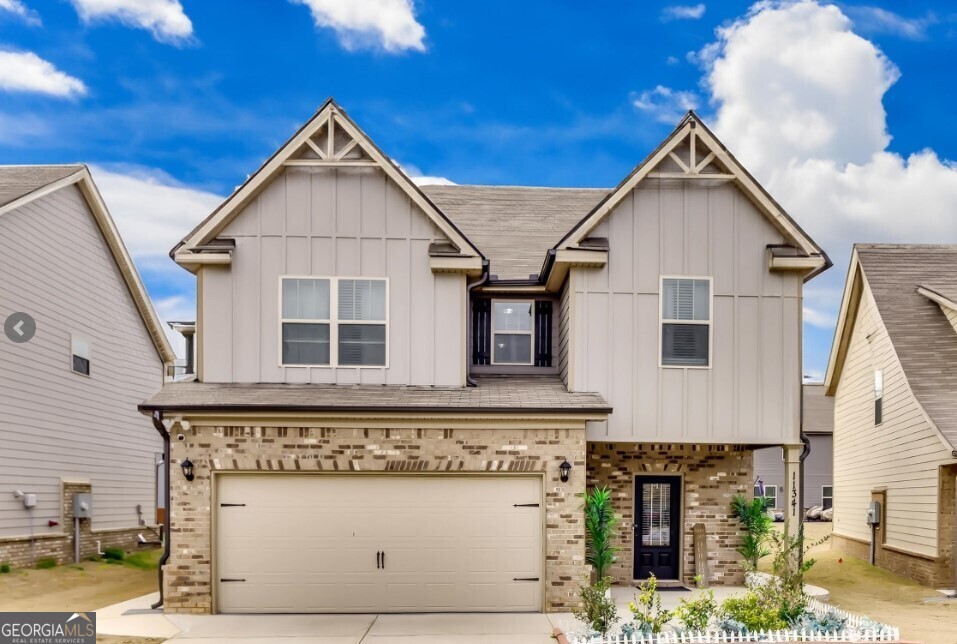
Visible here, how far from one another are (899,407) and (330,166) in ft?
44.6

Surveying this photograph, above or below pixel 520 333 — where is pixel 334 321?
above

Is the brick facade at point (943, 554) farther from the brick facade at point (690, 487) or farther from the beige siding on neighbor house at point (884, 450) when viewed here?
the brick facade at point (690, 487)

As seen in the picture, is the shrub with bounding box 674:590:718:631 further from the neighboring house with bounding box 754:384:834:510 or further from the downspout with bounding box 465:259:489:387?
the neighboring house with bounding box 754:384:834:510

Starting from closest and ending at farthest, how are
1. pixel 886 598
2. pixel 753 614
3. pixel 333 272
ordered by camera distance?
1. pixel 753 614
2. pixel 333 272
3. pixel 886 598

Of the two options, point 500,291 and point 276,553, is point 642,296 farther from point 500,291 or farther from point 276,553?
point 276,553

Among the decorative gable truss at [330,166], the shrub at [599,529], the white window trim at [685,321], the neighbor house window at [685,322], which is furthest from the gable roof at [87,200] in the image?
the neighbor house window at [685,322]

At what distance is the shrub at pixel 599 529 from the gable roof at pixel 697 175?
4.31 meters

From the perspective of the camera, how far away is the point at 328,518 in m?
12.6

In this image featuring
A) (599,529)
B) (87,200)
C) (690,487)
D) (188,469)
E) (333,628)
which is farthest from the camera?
(87,200)

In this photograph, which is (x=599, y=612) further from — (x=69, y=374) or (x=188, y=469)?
(x=69, y=374)

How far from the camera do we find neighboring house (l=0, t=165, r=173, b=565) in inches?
651

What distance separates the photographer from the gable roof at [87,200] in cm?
1700

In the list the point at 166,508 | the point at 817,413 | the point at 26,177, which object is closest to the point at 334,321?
the point at 166,508

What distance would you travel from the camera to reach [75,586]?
15719mm
